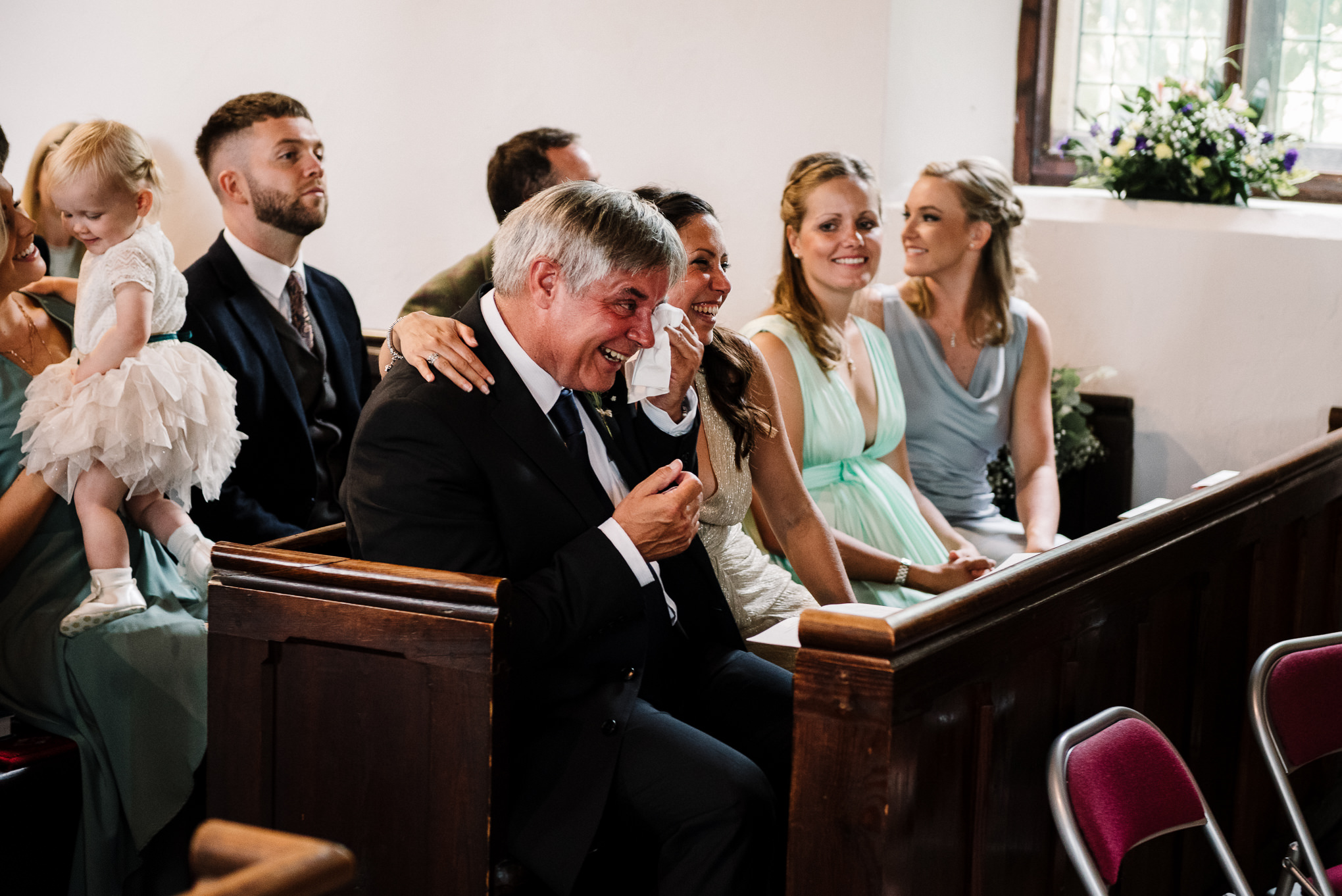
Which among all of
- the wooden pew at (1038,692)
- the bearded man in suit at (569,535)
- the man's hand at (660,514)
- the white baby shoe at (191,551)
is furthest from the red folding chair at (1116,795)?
the white baby shoe at (191,551)

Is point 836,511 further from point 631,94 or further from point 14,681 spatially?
point 631,94

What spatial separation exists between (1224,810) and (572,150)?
2.71 meters

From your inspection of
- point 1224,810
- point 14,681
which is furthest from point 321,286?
point 1224,810

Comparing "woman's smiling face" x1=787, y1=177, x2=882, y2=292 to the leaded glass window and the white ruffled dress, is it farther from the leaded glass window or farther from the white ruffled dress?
the leaded glass window

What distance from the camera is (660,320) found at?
2434 mm

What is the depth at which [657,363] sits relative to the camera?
8.11 ft

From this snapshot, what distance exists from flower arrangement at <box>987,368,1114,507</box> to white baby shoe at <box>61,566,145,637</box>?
9.79 feet

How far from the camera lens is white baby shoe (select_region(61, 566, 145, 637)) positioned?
294 centimetres

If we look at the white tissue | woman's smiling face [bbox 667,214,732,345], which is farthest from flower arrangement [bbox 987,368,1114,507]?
the white tissue

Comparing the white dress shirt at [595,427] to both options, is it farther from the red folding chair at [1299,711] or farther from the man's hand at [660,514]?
the red folding chair at [1299,711]

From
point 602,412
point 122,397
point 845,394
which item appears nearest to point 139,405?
point 122,397

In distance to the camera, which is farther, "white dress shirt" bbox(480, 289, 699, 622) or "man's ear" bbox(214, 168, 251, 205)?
"man's ear" bbox(214, 168, 251, 205)

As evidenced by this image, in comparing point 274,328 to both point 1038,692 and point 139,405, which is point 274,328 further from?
point 1038,692

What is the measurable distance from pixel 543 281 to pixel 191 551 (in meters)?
1.31
